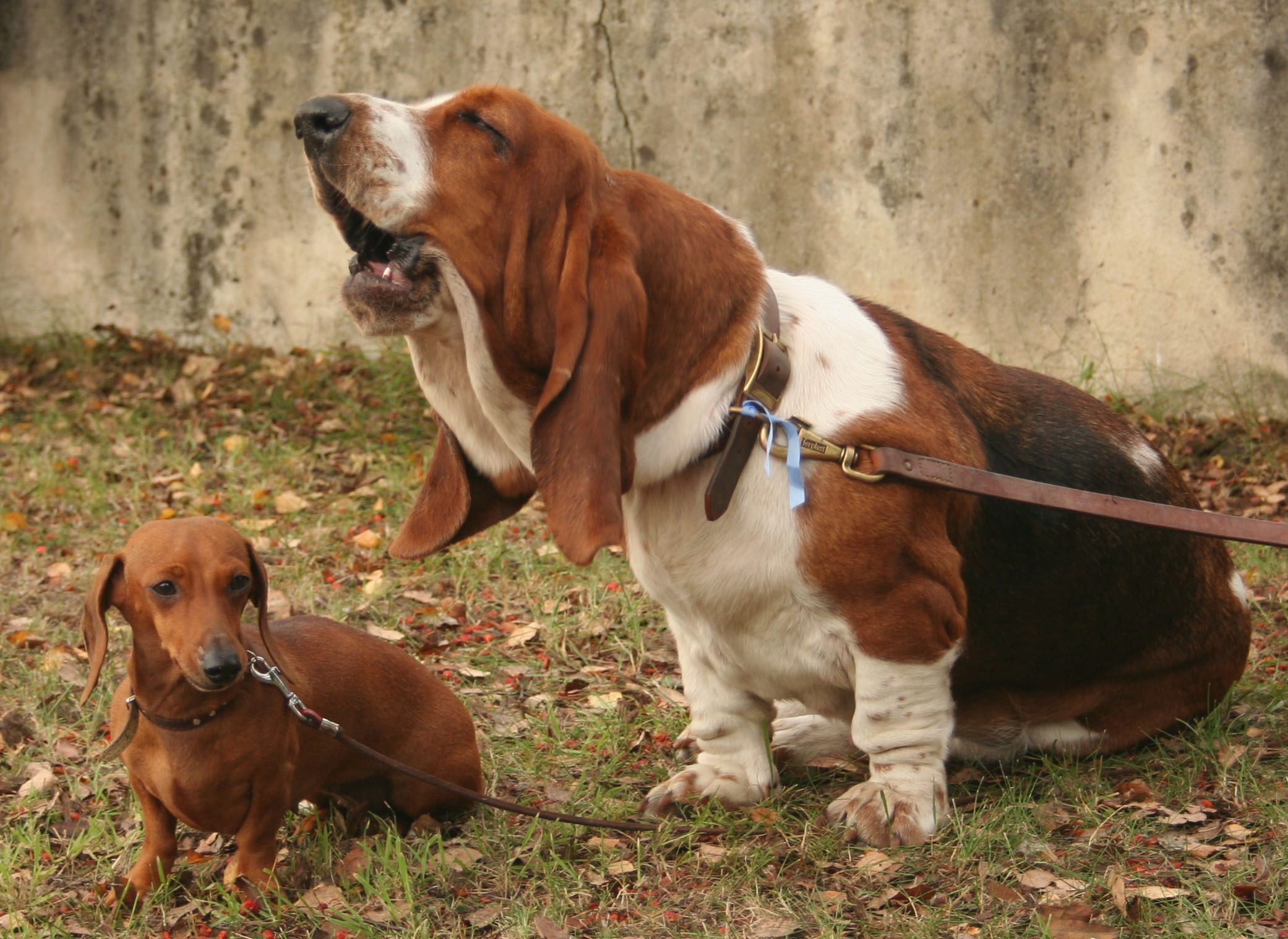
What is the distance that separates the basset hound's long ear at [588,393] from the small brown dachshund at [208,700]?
0.70 metres

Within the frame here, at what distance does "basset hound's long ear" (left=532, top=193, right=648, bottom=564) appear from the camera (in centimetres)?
260

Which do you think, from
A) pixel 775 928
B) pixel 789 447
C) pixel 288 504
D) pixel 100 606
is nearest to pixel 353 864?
pixel 100 606

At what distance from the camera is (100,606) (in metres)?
2.72

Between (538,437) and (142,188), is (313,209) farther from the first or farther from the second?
(538,437)

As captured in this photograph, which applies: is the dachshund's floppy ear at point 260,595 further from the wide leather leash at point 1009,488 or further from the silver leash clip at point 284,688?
the wide leather leash at point 1009,488

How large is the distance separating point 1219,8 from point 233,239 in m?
5.57

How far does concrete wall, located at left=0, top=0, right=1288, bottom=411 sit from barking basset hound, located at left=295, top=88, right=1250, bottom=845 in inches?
133

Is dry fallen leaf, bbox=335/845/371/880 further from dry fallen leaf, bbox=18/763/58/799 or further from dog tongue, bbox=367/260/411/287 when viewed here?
dog tongue, bbox=367/260/411/287

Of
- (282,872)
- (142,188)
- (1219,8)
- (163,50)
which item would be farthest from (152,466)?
(1219,8)

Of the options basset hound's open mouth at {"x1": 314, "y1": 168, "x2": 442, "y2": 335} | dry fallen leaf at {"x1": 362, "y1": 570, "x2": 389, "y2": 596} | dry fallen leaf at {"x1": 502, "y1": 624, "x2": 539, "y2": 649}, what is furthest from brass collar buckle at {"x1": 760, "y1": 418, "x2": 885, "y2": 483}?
dry fallen leaf at {"x1": 362, "y1": 570, "x2": 389, "y2": 596}

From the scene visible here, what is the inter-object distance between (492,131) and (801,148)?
15.4 ft

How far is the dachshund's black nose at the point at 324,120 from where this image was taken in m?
2.60

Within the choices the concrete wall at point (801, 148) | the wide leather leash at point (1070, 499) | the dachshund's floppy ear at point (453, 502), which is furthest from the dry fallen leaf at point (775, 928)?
the concrete wall at point (801, 148)

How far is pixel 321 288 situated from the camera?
7855 millimetres
